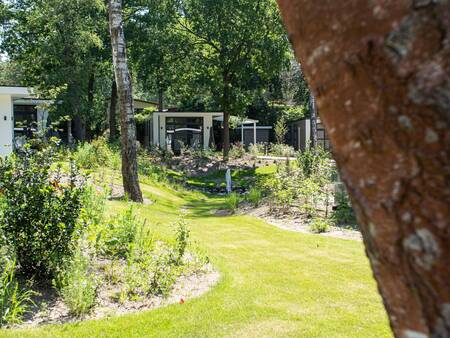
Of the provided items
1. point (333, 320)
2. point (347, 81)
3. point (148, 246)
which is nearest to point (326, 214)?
point (148, 246)

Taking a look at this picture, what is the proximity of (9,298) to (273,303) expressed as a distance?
2.51 m

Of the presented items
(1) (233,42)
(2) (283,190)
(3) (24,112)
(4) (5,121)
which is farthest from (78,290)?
(3) (24,112)

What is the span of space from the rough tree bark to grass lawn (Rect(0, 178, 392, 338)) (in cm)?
358

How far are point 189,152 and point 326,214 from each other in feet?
65.2

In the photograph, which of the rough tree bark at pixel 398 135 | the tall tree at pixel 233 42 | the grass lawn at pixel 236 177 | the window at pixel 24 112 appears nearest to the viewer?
the rough tree bark at pixel 398 135

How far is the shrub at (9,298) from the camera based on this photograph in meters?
4.41

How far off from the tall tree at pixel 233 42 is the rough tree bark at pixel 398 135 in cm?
2682

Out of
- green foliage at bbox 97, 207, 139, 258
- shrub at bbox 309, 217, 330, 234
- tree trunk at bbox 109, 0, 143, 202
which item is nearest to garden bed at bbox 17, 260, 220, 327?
green foliage at bbox 97, 207, 139, 258

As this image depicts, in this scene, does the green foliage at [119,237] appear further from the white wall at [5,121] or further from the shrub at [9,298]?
the white wall at [5,121]

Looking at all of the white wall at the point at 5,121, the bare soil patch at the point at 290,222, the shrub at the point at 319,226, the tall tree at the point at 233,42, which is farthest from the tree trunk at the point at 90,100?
the shrub at the point at 319,226

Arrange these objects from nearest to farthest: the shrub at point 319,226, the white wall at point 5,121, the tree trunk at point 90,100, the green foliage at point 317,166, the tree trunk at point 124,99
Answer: the shrub at point 319,226 → the tree trunk at point 124,99 → the green foliage at point 317,166 → the white wall at point 5,121 → the tree trunk at point 90,100

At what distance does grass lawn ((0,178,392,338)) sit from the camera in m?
4.38

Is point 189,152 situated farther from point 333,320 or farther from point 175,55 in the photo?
point 333,320

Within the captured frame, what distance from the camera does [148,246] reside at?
643cm
